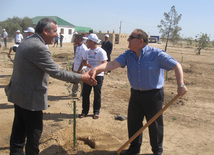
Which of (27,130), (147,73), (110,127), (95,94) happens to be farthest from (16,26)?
(147,73)

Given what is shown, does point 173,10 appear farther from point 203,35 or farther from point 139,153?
point 139,153

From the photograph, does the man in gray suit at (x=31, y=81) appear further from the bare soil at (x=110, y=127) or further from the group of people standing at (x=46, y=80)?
the bare soil at (x=110, y=127)

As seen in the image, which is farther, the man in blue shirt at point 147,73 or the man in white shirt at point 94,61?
the man in white shirt at point 94,61

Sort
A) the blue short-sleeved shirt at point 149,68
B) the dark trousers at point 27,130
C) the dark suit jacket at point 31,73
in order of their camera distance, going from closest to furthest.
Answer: the dark suit jacket at point 31,73, the dark trousers at point 27,130, the blue short-sleeved shirt at point 149,68

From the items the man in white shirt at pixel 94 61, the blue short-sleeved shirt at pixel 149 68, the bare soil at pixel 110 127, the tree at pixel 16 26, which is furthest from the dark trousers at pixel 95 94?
the tree at pixel 16 26

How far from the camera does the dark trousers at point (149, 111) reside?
3.11m

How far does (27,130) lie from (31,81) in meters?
0.68

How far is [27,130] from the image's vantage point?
8.83ft

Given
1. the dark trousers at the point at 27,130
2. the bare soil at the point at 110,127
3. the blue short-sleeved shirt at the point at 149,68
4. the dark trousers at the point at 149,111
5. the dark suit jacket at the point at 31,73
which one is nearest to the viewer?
the dark suit jacket at the point at 31,73

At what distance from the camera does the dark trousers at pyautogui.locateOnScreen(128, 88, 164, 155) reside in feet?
10.2

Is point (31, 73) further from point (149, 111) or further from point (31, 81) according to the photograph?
point (149, 111)

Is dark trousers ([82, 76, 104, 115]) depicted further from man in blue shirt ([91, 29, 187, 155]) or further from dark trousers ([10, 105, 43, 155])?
dark trousers ([10, 105, 43, 155])

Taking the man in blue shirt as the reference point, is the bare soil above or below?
below

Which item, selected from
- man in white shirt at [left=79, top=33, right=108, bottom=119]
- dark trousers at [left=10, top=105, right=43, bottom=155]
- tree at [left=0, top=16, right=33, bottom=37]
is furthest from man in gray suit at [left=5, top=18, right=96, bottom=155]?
tree at [left=0, top=16, right=33, bottom=37]
